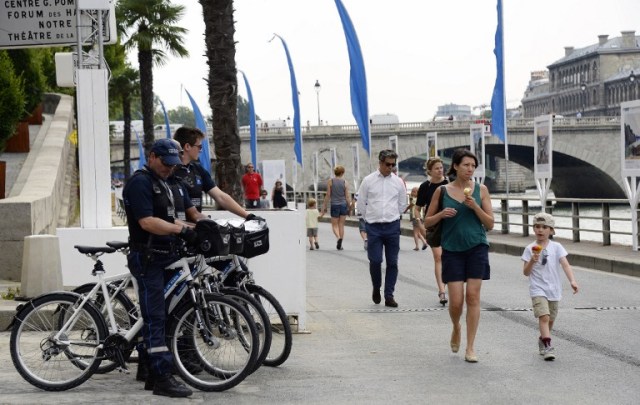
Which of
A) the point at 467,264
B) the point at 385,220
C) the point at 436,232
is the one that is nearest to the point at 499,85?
the point at 385,220

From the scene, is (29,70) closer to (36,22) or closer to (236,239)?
(36,22)

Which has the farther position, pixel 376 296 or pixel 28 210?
pixel 28 210

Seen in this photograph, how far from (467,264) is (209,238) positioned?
2258 millimetres

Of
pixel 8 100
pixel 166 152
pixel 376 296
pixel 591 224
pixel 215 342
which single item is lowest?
pixel 591 224

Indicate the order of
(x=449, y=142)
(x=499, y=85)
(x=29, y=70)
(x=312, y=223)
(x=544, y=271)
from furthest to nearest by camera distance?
1. (x=449, y=142)
2. (x=499, y=85)
3. (x=29, y=70)
4. (x=312, y=223)
5. (x=544, y=271)

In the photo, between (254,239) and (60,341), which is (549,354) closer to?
(254,239)

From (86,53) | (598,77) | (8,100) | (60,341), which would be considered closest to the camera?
(60,341)

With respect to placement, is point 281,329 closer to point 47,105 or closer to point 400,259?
point 400,259

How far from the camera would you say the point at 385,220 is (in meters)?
12.8

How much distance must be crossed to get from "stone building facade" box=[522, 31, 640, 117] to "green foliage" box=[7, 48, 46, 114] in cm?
12857

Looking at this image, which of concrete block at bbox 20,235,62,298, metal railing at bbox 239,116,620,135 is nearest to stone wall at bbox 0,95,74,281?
concrete block at bbox 20,235,62,298

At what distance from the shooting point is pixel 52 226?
708 inches

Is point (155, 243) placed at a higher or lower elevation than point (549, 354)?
higher

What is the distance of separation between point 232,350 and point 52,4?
887 centimetres
